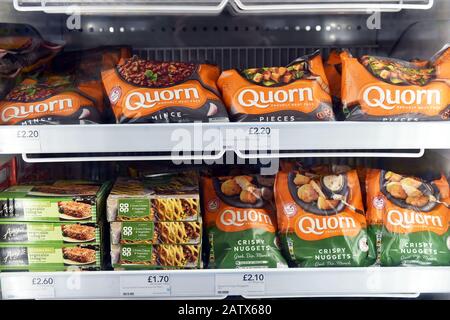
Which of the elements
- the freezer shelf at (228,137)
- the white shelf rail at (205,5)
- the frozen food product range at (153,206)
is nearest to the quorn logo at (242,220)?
the frozen food product range at (153,206)

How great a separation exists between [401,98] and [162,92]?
0.56 meters

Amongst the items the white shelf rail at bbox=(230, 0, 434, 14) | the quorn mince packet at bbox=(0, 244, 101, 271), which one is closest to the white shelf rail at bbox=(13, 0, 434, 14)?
the white shelf rail at bbox=(230, 0, 434, 14)

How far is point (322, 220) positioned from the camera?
4.13 feet

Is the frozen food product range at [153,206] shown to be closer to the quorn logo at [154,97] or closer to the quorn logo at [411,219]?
the quorn logo at [154,97]

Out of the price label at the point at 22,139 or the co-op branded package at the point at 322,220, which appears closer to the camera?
the price label at the point at 22,139

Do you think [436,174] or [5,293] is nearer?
[5,293]

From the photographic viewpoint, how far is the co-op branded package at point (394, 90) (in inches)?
46.0

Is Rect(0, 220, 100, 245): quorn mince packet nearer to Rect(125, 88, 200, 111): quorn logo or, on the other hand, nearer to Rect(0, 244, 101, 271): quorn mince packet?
Rect(0, 244, 101, 271): quorn mince packet

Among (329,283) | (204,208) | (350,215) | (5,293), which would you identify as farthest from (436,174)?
(5,293)

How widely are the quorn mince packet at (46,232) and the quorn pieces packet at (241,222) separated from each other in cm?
29

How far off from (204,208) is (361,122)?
456 mm

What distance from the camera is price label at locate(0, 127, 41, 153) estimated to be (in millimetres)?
1080

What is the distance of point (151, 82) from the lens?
3.96 feet
